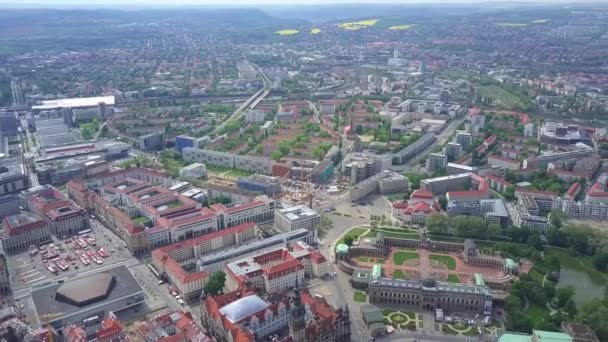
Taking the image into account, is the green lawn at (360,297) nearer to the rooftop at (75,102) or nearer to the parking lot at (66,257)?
the parking lot at (66,257)

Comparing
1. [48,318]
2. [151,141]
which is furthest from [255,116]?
[48,318]

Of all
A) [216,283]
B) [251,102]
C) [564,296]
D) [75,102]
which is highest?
[75,102]

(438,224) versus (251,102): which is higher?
(251,102)

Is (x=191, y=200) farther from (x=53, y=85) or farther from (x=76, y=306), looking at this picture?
(x=53, y=85)

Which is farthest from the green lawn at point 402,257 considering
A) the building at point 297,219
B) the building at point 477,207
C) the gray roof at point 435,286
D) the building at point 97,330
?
the building at point 97,330

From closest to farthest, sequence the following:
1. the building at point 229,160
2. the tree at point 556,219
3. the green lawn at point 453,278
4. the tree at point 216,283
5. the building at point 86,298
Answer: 1. the building at point 86,298
2. the tree at point 216,283
3. the green lawn at point 453,278
4. the tree at point 556,219
5. the building at point 229,160

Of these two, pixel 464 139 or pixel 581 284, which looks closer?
pixel 581 284

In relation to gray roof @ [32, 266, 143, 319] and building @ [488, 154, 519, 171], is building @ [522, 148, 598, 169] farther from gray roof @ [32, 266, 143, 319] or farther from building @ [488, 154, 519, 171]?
gray roof @ [32, 266, 143, 319]

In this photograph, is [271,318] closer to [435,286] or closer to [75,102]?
[435,286]
